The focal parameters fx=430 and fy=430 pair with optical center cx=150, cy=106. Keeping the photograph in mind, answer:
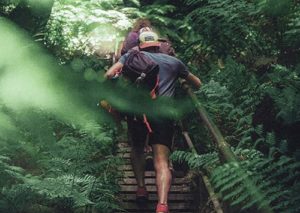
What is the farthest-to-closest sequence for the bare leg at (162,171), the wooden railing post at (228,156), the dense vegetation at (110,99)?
the bare leg at (162,171)
the wooden railing post at (228,156)
the dense vegetation at (110,99)

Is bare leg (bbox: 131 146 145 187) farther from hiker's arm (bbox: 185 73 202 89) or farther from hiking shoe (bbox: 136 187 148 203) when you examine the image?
hiker's arm (bbox: 185 73 202 89)

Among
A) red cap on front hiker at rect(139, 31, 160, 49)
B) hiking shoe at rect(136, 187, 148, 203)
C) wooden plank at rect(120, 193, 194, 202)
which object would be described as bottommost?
wooden plank at rect(120, 193, 194, 202)

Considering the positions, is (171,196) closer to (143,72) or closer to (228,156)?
(143,72)

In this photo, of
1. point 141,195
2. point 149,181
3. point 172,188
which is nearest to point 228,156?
point 141,195

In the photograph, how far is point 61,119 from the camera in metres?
2.04

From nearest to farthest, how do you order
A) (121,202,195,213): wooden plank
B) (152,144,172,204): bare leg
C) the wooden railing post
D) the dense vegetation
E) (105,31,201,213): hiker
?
the dense vegetation → the wooden railing post → (152,144,172,204): bare leg → (105,31,201,213): hiker → (121,202,195,213): wooden plank

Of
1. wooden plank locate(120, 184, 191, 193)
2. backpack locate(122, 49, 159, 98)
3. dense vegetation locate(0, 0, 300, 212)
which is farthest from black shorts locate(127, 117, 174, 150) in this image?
wooden plank locate(120, 184, 191, 193)

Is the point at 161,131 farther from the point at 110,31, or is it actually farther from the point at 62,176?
the point at 110,31

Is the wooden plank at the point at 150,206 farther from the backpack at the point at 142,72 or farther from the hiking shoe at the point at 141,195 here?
the backpack at the point at 142,72

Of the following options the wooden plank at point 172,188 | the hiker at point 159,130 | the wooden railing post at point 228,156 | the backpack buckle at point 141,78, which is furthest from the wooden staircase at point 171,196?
the backpack buckle at point 141,78

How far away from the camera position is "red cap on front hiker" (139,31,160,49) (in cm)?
501

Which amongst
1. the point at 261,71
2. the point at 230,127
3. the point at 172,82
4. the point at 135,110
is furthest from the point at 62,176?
the point at 261,71

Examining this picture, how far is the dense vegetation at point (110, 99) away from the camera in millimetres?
2010

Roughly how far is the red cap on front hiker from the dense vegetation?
0.74m
